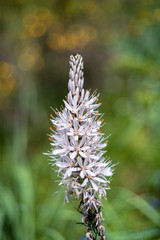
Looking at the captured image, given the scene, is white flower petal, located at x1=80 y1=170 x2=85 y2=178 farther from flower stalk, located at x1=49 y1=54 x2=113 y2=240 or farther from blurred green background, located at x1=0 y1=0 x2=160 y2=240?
blurred green background, located at x1=0 y1=0 x2=160 y2=240

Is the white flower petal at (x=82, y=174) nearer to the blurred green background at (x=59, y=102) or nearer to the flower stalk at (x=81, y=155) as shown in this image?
the flower stalk at (x=81, y=155)

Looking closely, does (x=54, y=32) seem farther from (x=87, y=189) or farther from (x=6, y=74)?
(x=87, y=189)

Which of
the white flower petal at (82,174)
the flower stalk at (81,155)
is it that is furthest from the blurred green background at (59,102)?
the white flower petal at (82,174)

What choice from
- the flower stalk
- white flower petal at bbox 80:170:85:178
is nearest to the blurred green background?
the flower stalk

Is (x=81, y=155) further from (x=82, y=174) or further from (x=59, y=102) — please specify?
(x=59, y=102)

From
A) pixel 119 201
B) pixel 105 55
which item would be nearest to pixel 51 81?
pixel 105 55

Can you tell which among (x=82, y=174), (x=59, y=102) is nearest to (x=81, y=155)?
(x=82, y=174)

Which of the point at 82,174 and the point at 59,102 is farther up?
the point at 59,102
